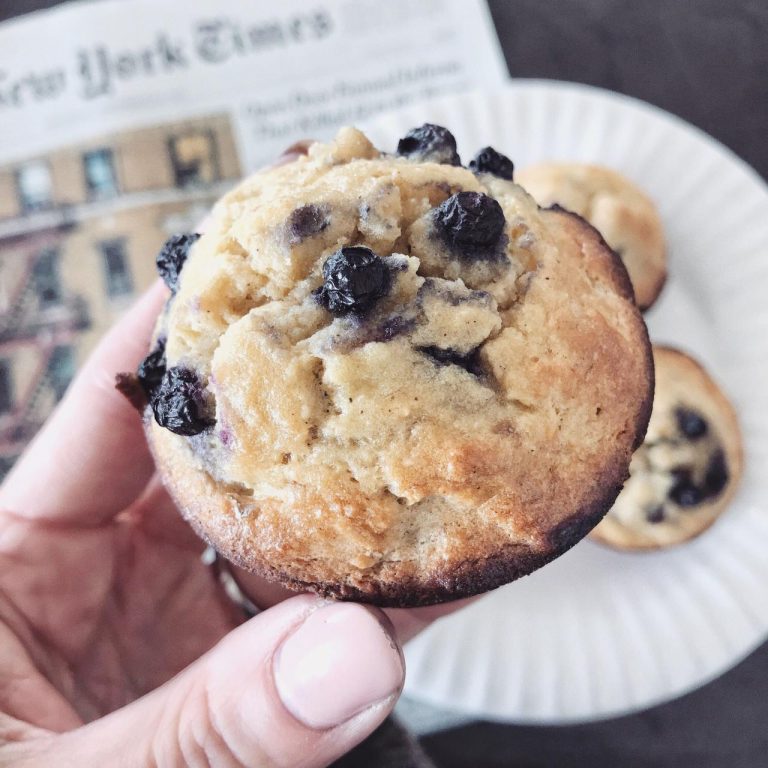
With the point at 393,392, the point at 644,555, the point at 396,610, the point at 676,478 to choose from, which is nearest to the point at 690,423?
the point at 676,478

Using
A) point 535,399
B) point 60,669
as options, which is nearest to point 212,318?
point 535,399

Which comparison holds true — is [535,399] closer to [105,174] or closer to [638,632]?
[638,632]

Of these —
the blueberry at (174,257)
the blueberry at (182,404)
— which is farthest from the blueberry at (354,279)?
the blueberry at (174,257)

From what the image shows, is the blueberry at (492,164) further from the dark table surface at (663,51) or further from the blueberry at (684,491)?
the dark table surface at (663,51)

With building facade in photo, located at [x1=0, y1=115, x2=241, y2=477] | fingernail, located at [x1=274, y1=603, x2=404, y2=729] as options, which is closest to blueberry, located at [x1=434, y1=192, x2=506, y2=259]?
fingernail, located at [x1=274, y1=603, x2=404, y2=729]

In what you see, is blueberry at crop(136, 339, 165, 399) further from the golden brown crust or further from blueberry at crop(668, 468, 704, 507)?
blueberry at crop(668, 468, 704, 507)

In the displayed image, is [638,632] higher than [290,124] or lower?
lower
